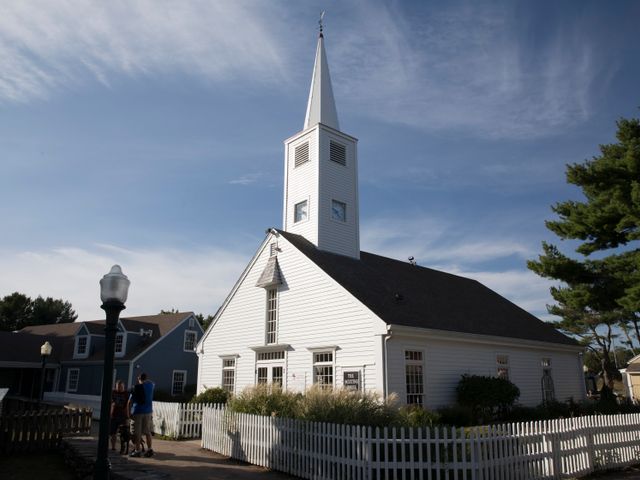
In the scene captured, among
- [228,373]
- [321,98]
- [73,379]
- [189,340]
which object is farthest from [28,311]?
[321,98]

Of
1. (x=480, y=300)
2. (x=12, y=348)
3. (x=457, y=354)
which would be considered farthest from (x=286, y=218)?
(x=12, y=348)

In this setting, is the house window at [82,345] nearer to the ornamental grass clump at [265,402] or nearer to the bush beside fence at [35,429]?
the bush beside fence at [35,429]

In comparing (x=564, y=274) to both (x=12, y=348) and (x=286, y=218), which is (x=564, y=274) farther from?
(x=12, y=348)

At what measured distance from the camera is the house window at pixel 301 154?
22391mm

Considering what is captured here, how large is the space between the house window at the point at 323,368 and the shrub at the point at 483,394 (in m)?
4.61

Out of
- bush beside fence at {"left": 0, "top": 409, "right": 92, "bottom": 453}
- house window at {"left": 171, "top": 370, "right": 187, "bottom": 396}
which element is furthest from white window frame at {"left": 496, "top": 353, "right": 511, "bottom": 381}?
house window at {"left": 171, "top": 370, "right": 187, "bottom": 396}

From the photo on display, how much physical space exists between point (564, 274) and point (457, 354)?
7705 millimetres

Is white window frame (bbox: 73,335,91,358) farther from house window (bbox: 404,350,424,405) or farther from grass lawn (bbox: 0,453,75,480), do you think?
house window (bbox: 404,350,424,405)

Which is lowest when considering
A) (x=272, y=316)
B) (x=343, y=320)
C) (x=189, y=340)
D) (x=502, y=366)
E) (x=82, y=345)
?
(x=502, y=366)

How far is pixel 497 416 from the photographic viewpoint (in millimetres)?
18516

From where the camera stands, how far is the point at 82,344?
33375mm

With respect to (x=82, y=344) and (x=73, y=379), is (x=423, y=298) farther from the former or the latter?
(x=73, y=379)

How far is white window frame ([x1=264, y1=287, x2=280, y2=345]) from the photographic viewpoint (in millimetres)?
19703

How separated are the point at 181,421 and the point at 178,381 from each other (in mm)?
17571
